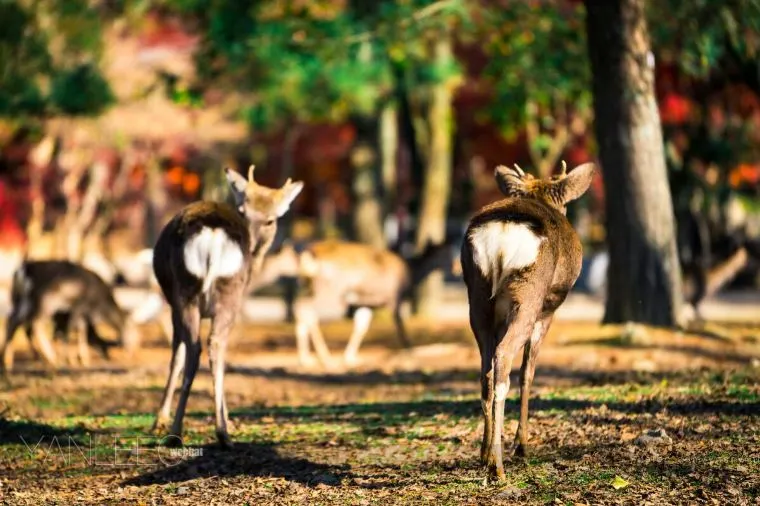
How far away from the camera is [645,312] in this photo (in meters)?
15.8

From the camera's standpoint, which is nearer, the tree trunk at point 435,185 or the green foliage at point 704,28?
the green foliage at point 704,28

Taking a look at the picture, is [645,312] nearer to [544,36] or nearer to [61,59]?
[544,36]

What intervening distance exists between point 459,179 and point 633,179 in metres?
29.7

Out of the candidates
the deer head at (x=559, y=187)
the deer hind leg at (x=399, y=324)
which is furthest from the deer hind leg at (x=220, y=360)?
the deer hind leg at (x=399, y=324)

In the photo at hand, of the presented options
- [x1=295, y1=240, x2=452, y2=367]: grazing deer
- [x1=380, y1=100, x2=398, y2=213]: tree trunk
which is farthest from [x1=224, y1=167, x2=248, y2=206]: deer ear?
[x1=380, y1=100, x2=398, y2=213]: tree trunk

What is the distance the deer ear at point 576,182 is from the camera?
356 inches

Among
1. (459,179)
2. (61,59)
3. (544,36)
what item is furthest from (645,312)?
(459,179)

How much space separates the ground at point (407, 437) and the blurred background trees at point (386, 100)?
124 inches

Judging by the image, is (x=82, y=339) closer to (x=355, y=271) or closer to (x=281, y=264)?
(x=281, y=264)

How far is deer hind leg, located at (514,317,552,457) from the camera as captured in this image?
835cm

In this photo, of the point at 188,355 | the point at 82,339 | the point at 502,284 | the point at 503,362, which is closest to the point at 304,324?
the point at 82,339

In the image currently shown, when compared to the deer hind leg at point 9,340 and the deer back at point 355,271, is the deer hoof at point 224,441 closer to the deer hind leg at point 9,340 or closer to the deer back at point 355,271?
the deer hind leg at point 9,340

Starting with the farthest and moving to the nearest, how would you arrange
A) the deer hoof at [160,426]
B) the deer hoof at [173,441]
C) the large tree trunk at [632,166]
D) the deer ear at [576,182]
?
the large tree trunk at [632,166]
the deer hoof at [160,426]
the deer hoof at [173,441]
the deer ear at [576,182]

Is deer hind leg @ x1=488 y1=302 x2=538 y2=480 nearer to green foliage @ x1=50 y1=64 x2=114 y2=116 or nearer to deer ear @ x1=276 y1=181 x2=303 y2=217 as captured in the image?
deer ear @ x1=276 y1=181 x2=303 y2=217
